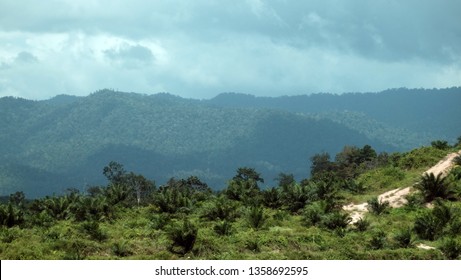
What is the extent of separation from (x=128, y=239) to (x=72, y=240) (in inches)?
130

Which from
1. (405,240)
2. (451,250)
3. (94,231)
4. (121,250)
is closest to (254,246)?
(121,250)

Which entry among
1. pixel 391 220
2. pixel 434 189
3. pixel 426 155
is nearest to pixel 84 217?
pixel 391 220

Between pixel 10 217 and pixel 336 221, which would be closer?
pixel 336 221

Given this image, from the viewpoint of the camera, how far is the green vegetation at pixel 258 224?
83.0ft

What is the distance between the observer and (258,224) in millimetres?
32938

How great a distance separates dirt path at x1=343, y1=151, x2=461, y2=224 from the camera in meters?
38.3

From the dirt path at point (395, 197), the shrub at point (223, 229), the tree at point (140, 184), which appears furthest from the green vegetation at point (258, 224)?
the tree at point (140, 184)

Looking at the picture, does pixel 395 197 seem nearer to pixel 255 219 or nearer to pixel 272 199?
pixel 272 199

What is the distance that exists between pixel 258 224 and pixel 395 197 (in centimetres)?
1209

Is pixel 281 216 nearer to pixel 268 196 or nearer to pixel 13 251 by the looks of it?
pixel 268 196

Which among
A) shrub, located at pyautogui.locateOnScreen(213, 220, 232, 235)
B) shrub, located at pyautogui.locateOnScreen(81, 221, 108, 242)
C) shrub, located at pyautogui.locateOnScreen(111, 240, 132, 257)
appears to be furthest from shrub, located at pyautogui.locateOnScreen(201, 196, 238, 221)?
shrub, located at pyautogui.locateOnScreen(111, 240, 132, 257)

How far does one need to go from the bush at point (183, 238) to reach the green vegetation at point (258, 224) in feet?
0.13

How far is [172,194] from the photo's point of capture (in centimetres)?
4116

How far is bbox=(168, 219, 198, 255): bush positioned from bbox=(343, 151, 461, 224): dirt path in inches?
544
